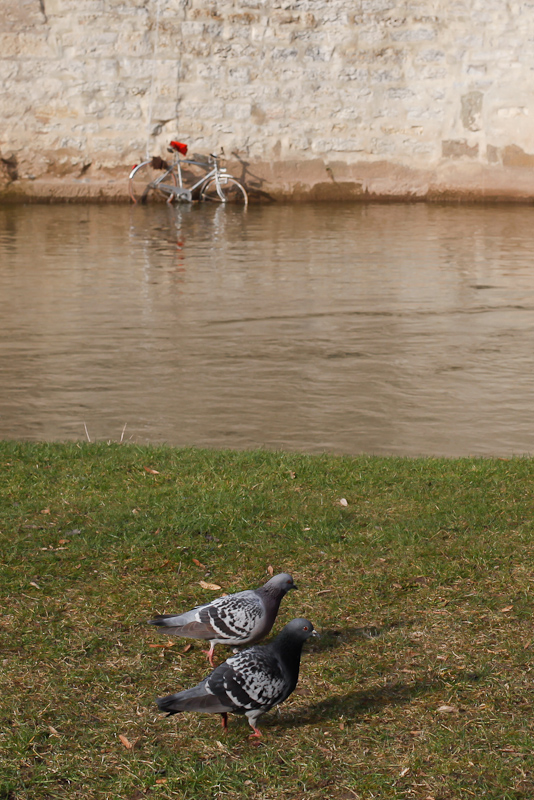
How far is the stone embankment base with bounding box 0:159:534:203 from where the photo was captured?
1664 cm

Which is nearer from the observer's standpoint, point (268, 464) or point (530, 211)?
point (268, 464)

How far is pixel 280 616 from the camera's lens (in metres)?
3.69

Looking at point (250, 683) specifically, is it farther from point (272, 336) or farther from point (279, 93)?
point (279, 93)

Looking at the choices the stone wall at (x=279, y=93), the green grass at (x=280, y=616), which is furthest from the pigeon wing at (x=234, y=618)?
the stone wall at (x=279, y=93)

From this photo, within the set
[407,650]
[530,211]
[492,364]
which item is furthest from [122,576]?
[530,211]

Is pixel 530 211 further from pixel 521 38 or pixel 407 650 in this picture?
pixel 407 650

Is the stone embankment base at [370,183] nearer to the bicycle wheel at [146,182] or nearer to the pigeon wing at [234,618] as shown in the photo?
the bicycle wheel at [146,182]

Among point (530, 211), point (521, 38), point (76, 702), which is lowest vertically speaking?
point (76, 702)

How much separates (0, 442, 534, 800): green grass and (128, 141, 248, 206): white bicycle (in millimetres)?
11268

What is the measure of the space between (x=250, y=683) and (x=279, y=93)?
14966mm

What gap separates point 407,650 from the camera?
3.42m

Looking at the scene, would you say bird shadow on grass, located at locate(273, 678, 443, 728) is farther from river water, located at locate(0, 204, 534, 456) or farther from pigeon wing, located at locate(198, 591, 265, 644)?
river water, located at locate(0, 204, 534, 456)

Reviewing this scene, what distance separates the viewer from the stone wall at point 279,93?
51.8 feet

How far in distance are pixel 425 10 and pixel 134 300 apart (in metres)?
9.66
